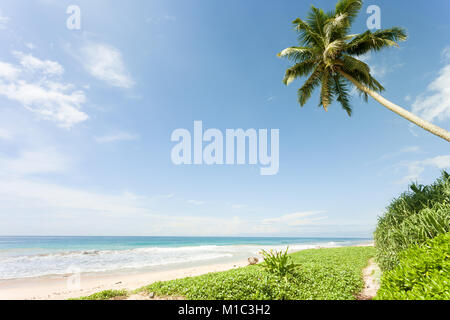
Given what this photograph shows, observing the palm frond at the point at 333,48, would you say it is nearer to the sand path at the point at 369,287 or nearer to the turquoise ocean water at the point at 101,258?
the sand path at the point at 369,287

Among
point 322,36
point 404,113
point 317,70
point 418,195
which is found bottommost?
point 418,195

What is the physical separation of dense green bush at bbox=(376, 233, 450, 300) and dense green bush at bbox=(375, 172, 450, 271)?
938mm

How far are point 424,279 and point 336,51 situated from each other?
8687 mm

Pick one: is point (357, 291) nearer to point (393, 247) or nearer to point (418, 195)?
point (393, 247)

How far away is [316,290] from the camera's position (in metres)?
5.95

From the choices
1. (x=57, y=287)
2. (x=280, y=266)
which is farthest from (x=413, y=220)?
(x=57, y=287)

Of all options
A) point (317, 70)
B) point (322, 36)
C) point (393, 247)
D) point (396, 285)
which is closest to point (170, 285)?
point (396, 285)

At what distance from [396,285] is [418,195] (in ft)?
13.5

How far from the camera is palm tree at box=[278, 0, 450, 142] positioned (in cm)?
836

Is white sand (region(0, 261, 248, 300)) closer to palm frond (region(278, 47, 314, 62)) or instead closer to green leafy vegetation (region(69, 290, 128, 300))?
green leafy vegetation (region(69, 290, 128, 300))

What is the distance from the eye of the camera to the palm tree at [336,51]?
329 inches

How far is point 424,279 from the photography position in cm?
287

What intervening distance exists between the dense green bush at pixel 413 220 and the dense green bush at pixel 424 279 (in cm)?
94
